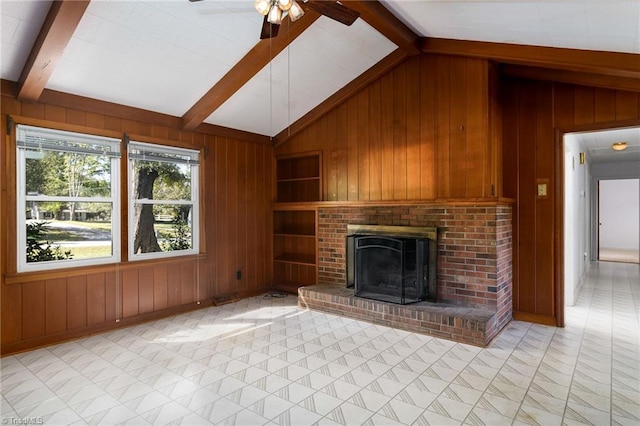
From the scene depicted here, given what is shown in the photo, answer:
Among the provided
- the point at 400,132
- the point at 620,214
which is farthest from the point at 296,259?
the point at 620,214

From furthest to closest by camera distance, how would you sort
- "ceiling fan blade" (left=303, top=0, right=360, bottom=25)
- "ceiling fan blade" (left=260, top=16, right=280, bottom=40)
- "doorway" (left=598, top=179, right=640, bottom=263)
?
"doorway" (left=598, top=179, right=640, bottom=263)
"ceiling fan blade" (left=260, top=16, right=280, bottom=40)
"ceiling fan blade" (left=303, top=0, right=360, bottom=25)

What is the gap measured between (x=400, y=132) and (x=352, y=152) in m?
0.73

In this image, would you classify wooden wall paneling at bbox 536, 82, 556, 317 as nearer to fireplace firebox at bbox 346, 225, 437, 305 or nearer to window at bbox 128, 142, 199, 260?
fireplace firebox at bbox 346, 225, 437, 305

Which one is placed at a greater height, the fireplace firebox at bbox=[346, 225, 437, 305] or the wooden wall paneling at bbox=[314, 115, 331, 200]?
the wooden wall paneling at bbox=[314, 115, 331, 200]

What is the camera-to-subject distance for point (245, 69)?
3.59 m

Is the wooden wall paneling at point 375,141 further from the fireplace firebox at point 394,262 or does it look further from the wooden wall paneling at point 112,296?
the wooden wall paneling at point 112,296

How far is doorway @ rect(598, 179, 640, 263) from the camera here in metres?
9.87

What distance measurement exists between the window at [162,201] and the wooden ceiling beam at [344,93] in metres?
1.47

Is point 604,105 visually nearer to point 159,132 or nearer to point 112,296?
point 159,132

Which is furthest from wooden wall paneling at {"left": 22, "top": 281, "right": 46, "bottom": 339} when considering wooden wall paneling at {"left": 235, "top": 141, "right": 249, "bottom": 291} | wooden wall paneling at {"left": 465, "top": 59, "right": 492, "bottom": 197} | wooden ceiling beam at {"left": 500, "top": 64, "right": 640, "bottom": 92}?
wooden ceiling beam at {"left": 500, "top": 64, "right": 640, "bottom": 92}

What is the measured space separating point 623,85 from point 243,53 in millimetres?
3589

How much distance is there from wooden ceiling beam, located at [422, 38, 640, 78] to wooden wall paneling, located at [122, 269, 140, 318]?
13.7ft

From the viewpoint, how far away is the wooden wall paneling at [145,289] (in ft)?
13.0

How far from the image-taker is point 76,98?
344 centimetres
